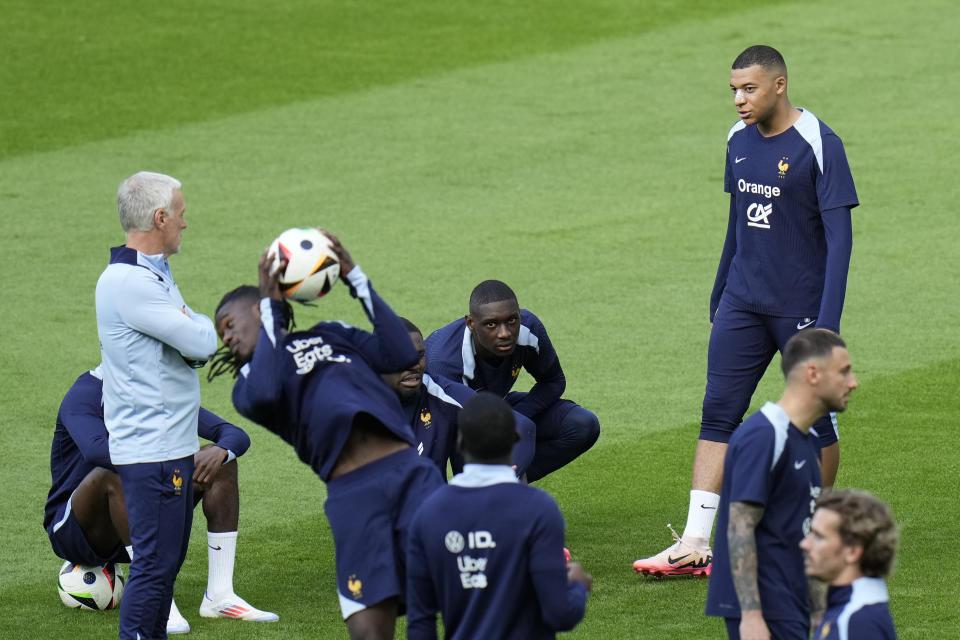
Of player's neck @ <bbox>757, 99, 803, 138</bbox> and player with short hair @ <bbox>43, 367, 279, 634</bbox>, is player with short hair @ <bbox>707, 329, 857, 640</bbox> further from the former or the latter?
player with short hair @ <bbox>43, 367, 279, 634</bbox>

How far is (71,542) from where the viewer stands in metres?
7.41

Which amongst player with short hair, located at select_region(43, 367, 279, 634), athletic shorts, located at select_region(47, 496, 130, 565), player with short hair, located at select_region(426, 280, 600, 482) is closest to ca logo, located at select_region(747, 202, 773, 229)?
player with short hair, located at select_region(426, 280, 600, 482)

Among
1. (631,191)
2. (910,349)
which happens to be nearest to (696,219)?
(631,191)

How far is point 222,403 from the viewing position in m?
10.7

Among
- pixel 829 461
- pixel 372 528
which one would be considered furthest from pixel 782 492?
pixel 829 461

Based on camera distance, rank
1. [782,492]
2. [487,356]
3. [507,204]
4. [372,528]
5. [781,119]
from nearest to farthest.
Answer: [782,492]
[372,528]
[781,119]
[487,356]
[507,204]

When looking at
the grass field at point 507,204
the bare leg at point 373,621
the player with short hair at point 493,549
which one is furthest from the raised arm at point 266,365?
the grass field at point 507,204

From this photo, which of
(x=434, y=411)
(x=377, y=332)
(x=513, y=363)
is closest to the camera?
(x=377, y=332)

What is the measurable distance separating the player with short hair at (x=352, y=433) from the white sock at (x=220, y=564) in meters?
1.98

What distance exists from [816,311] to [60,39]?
48.8 feet

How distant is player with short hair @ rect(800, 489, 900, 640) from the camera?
428cm

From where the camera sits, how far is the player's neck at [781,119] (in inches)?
288

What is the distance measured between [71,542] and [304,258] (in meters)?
2.72

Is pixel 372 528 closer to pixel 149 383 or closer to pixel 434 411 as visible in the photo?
pixel 149 383
